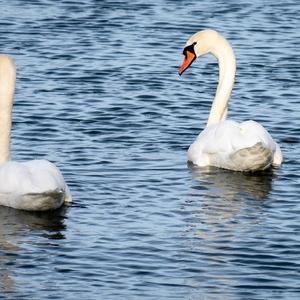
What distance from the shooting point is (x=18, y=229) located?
47.4 ft

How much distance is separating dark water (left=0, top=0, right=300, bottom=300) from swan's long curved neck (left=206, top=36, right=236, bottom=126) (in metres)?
0.50

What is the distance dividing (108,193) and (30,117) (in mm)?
4145

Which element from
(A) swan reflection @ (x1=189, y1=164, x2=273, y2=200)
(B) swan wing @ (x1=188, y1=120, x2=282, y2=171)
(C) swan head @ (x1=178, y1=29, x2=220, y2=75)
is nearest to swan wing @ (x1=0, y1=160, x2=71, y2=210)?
(A) swan reflection @ (x1=189, y1=164, x2=273, y2=200)

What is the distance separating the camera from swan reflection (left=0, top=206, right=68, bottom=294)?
1322cm

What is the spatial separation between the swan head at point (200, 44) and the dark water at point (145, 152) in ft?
2.83

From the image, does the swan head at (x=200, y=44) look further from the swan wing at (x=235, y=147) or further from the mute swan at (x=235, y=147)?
the swan wing at (x=235, y=147)

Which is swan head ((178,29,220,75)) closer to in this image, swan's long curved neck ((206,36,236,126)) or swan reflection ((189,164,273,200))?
swan's long curved neck ((206,36,236,126))

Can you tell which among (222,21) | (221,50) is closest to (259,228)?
(221,50)

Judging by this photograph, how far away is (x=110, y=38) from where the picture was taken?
26.1 m

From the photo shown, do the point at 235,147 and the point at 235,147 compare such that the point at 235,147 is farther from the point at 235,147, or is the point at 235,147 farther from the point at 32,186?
the point at 32,186

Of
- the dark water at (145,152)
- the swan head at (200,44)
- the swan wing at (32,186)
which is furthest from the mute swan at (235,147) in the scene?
the swan wing at (32,186)

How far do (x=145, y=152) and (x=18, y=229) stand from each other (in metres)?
3.87

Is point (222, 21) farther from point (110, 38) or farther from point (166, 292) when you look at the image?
point (166, 292)

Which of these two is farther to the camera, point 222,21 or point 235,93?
point 222,21
